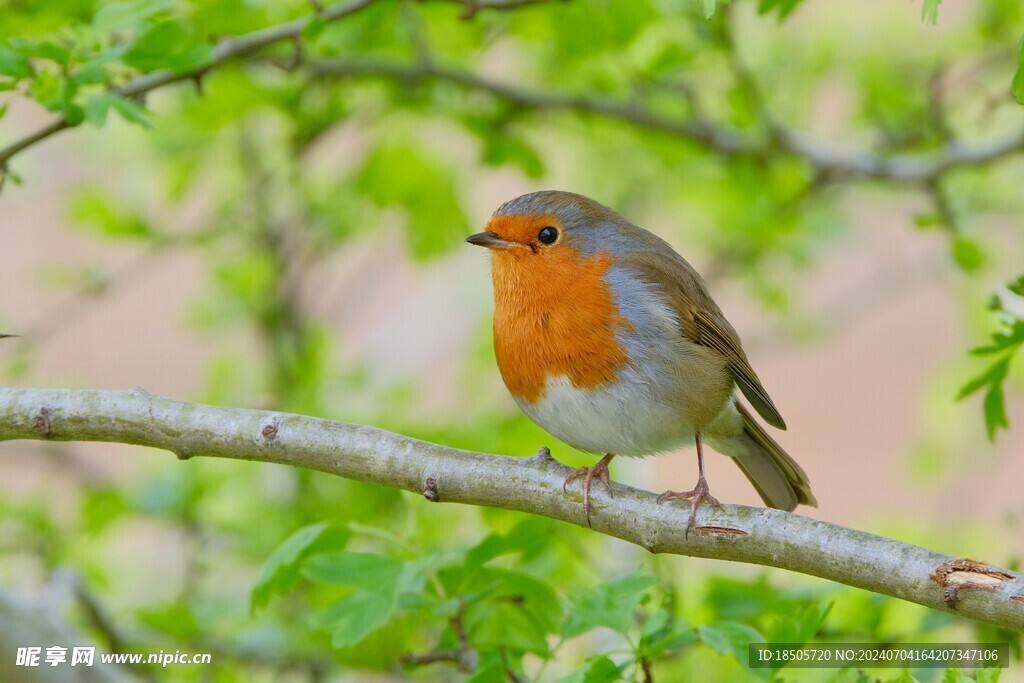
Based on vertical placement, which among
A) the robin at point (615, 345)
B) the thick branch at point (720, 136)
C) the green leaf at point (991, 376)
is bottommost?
the green leaf at point (991, 376)

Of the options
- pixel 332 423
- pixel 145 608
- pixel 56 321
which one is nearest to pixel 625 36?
pixel 332 423

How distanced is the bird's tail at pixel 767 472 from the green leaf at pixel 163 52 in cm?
213

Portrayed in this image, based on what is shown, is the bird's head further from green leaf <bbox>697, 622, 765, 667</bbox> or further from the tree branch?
green leaf <bbox>697, 622, 765, 667</bbox>

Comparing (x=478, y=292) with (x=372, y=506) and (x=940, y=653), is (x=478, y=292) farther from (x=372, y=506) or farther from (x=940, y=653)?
(x=940, y=653)

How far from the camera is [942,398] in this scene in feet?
21.7

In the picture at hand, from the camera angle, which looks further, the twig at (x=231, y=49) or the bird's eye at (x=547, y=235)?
the bird's eye at (x=547, y=235)

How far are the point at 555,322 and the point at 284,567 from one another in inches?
44.4

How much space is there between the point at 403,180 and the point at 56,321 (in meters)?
1.98

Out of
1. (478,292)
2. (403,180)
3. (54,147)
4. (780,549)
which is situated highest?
(54,147)

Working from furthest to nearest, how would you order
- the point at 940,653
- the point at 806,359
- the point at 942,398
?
the point at 806,359, the point at 942,398, the point at 940,653

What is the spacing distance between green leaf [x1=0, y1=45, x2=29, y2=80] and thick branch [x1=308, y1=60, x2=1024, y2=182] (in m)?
1.90

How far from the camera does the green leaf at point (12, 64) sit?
2.88m

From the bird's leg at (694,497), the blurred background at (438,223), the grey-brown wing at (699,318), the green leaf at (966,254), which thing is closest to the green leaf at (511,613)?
the blurred background at (438,223)

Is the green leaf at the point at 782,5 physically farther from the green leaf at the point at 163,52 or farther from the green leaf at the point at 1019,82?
the green leaf at the point at 163,52
